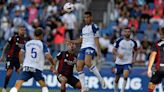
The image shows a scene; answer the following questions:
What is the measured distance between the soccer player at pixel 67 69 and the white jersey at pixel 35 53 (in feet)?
7.31

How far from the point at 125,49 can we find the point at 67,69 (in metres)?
3.23

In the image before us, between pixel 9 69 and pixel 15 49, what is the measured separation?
768 mm

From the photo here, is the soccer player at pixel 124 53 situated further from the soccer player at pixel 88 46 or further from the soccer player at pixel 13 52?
the soccer player at pixel 13 52

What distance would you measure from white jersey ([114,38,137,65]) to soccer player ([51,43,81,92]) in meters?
2.65

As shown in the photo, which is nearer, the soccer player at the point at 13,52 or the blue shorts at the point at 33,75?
the blue shorts at the point at 33,75

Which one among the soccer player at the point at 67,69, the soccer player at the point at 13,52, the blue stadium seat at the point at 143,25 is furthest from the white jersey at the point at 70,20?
the soccer player at the point at 67,69

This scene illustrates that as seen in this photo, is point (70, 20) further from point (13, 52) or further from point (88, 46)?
point (88, 46)

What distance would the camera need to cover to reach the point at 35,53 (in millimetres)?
17500

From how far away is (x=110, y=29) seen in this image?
3108cm

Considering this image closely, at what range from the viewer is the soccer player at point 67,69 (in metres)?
19.7

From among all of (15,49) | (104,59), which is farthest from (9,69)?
(104,59)

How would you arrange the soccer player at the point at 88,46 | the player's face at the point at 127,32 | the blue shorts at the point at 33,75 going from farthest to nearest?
the player's face at the point at 127,32, the soccer player at the point at 88,46, the blue shorts at the point at 33,75

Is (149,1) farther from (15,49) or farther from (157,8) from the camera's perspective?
(15,49)

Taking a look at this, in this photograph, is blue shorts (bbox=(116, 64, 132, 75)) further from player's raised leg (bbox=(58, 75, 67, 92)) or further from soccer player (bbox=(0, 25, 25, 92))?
soccer player (bbox=(0, 25, 25, 92))
